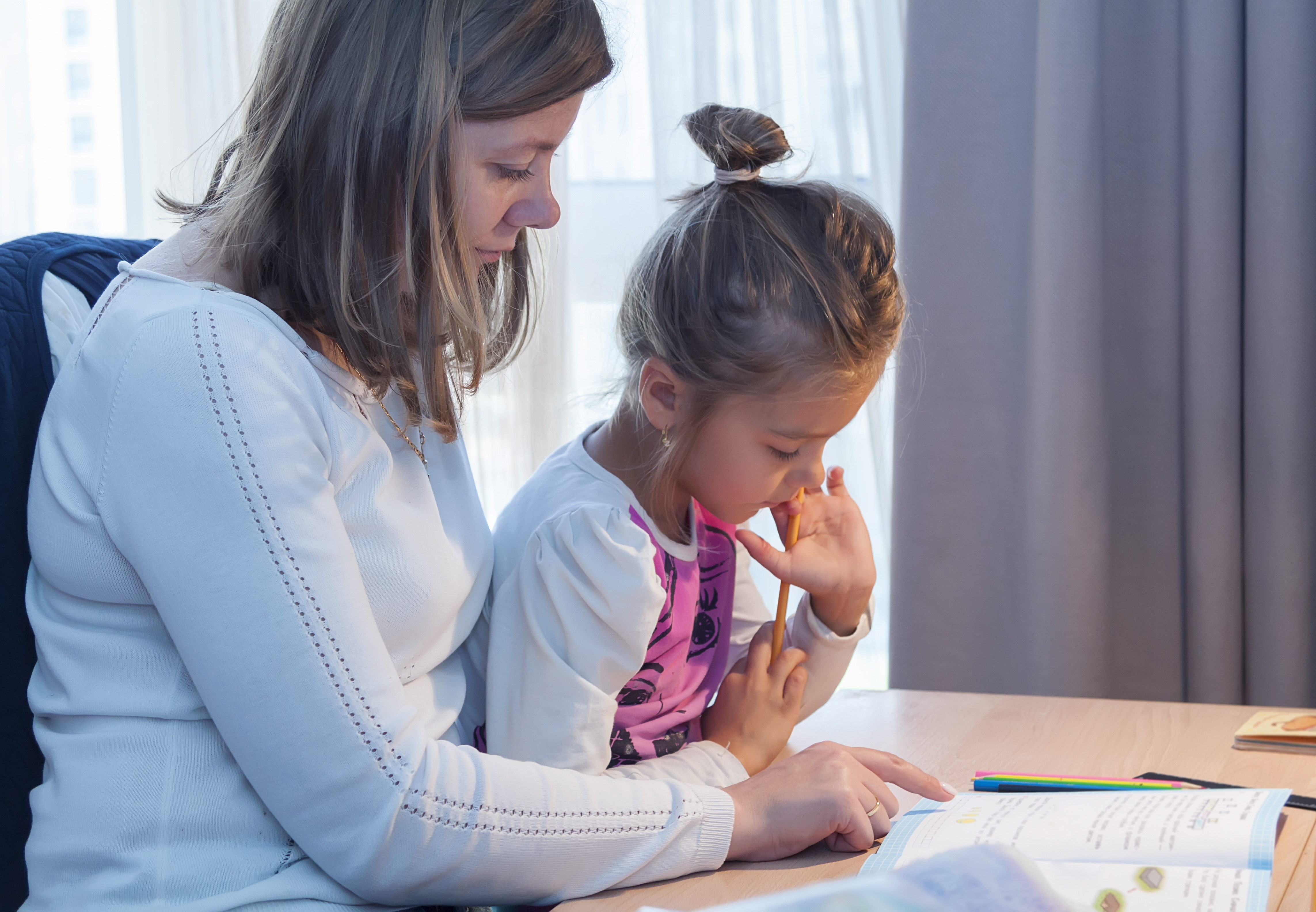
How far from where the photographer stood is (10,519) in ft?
2.34

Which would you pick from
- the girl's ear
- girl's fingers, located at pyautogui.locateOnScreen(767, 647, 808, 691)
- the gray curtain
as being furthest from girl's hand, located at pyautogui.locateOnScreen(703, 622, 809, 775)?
the gray curtain

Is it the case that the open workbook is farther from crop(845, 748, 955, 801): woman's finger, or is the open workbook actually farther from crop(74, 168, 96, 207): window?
crop(74, 168, 96, 207): window

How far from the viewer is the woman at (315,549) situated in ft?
2.08

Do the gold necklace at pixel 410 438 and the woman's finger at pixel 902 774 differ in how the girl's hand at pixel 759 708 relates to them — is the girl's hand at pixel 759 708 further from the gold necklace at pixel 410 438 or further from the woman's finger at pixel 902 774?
the gold necklace at pixel 410 438

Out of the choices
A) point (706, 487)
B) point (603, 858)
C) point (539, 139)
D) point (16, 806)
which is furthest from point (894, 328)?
point (16, 806)

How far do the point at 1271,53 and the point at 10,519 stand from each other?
1.50 m

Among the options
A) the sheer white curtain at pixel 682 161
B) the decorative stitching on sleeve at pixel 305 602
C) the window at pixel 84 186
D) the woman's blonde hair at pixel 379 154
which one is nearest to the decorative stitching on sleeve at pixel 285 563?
the decorative stitching on sleeve at pixel 305 602

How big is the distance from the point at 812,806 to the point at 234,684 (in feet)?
1.21

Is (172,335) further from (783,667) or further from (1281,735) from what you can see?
(1281,735)

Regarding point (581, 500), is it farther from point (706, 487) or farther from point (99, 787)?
point (99, 787)

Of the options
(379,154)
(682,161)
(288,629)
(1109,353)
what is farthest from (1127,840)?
(682,161)

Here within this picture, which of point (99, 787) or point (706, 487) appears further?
point (706, 487)

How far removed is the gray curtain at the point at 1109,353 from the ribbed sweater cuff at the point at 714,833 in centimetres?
100

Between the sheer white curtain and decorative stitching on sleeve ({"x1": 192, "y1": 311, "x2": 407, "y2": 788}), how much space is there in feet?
3.83
